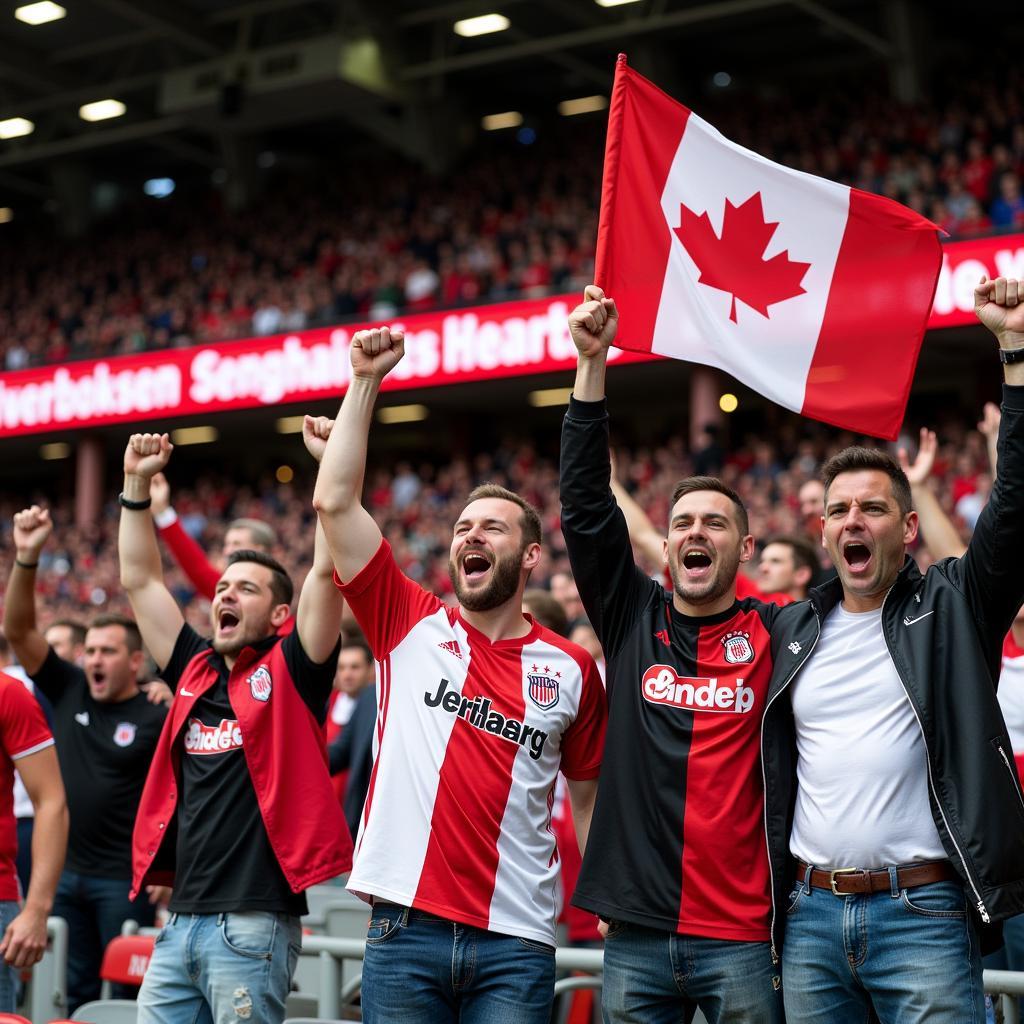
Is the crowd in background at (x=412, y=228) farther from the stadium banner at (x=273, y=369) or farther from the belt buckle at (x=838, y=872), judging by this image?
the belt buckle at (x=838, y=872)

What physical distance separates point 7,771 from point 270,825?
1021mm

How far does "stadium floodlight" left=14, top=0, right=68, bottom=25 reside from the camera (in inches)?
873

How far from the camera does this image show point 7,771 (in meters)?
4.65

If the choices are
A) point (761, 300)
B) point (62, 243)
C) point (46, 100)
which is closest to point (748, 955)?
point (761, 300)

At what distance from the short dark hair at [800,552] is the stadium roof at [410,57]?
1503 cm

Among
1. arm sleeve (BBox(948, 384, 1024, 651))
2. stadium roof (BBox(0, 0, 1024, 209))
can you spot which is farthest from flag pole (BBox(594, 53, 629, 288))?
stadium roof (BBox(0, 0, 1024, 209))

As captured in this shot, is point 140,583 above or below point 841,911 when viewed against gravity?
above

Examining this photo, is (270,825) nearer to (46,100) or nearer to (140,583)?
(140,583)

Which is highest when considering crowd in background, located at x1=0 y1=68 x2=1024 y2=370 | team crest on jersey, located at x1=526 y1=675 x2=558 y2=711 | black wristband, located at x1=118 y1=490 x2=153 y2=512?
crowd in background, located at x1=0 y1=68 x2=1024 y2=370

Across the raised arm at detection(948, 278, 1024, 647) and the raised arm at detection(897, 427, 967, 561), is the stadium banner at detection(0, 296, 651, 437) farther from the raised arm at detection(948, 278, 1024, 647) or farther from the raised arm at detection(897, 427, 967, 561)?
the raised arm at detection(948, 278, 1024, 647)

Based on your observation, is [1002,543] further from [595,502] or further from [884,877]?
[595,502]

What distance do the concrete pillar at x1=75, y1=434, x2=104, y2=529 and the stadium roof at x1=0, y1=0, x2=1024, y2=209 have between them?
5700mm

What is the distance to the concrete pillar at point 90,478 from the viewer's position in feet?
77.8

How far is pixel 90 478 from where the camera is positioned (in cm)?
2377
